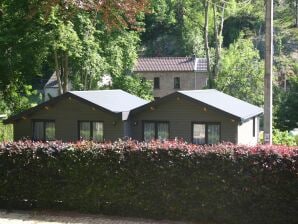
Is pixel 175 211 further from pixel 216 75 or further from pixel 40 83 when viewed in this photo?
pixel 40 83

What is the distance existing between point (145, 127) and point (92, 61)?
31.9ft

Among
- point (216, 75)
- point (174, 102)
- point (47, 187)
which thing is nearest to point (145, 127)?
point (174, 102)

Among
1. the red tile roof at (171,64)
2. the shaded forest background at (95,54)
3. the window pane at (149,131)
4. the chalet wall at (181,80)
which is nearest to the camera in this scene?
the window pane at (149,131)

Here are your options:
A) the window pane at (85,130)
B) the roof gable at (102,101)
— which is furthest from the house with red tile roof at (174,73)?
the window pane at (85,130)

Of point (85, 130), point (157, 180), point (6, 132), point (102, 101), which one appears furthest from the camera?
point (6, 132)

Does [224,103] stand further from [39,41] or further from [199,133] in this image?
[39,41]

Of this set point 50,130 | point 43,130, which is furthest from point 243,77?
point 43,130

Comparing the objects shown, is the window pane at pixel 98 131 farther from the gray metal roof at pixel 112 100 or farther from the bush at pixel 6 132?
the bush at pixel 6 132

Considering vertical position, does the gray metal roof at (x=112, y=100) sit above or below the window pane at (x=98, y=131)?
above

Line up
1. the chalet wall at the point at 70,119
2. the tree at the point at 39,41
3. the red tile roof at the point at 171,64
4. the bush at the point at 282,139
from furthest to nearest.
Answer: the red tile roof at the point at 171,64 < the tree at the point at 39,41 < the bush at the point at 282,139 < the chalet wall at the point at 70,119

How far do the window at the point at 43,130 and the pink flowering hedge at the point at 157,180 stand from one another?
468 inches

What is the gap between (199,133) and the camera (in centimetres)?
2420

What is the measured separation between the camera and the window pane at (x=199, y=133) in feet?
78.8

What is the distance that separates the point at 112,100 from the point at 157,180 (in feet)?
46.3
